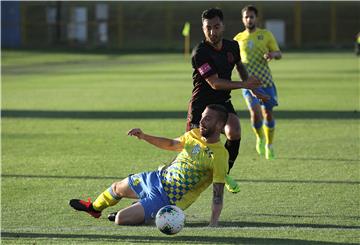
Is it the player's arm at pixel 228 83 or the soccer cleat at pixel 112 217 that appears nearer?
the soccer cleat at pixel 112 217

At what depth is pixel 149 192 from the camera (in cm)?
885

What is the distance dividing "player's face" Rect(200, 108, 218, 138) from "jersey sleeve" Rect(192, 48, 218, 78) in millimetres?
1256

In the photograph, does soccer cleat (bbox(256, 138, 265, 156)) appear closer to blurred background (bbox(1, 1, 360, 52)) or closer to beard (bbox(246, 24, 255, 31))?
beard (bbox(246, 24, 255, 31))

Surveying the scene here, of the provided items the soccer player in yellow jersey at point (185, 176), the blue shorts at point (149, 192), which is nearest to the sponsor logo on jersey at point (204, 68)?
the soccer player in yellow jersey at point (185, 176)

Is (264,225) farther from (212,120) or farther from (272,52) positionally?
(272,52)

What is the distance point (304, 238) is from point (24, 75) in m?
28.5

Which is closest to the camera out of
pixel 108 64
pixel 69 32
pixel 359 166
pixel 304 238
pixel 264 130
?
pixel 304 238

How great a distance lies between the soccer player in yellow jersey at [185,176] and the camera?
339 inches

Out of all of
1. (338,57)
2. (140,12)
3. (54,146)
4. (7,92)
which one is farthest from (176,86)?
(140,12)

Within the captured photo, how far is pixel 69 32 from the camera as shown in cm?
6412

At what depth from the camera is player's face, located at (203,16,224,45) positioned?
9.55 m

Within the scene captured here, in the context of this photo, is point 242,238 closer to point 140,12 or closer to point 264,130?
point 264,130

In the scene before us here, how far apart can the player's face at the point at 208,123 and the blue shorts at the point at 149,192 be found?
665mm

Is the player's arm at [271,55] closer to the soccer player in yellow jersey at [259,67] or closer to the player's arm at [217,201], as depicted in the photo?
the soccer player in yellow jersey at [259,67]
